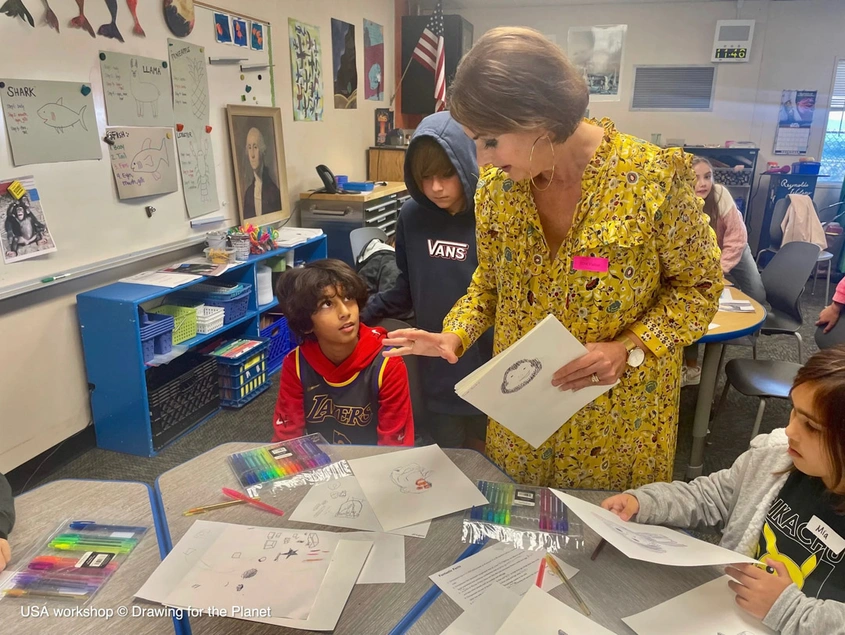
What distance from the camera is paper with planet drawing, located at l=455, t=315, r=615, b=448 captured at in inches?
42.0

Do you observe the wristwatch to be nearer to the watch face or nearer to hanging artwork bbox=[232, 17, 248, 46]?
the watch face

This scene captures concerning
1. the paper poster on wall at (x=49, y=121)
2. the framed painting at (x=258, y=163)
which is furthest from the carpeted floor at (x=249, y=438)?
the paper poster on wall at (x=49, y=121)

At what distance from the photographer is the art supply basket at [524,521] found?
3.67 ft

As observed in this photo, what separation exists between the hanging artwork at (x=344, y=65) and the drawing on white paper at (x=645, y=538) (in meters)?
4.37

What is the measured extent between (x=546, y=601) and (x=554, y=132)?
78 centimetres

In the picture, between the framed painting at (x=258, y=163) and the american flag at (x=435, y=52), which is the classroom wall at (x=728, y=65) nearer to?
the american flag at (x=435, y=52)

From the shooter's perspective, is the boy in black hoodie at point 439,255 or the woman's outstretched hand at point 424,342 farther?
the boy in black hoodie at point 439,255

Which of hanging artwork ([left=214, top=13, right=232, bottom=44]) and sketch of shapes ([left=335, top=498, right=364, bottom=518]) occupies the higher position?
hanging artwork ([left=214, top=13, right=232, bottom=44])

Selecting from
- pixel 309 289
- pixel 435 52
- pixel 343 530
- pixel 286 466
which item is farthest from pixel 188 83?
pixel 435 52

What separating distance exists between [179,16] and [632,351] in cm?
286

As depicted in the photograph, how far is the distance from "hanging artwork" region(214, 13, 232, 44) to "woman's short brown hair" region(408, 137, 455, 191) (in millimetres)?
2157

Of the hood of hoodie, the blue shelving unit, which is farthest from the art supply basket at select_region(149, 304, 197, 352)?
the hood of hoodie

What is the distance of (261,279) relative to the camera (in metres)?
3.54

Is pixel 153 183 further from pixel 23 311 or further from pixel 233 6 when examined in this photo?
pixel 233 6
